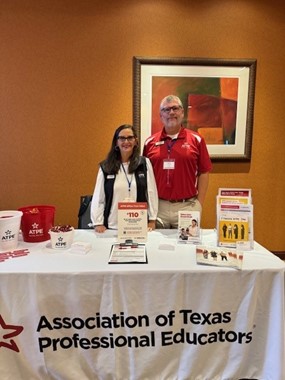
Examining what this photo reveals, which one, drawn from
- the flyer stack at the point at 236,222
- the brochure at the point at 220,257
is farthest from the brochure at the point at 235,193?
the brochure at the point at 220,257

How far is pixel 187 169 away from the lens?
200 cm

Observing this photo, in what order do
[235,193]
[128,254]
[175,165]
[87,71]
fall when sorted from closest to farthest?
[128,254] < [235,193] < [175,165] < [87,71]

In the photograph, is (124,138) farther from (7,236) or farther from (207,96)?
(207,96)

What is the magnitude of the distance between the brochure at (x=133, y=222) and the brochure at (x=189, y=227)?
22 cm

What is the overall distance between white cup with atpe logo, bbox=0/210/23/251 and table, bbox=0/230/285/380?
14 cm

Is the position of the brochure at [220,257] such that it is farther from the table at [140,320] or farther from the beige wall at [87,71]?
the beige wall at [87,71]

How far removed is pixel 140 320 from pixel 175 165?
110 cm

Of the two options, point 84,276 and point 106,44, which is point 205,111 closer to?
point 106,44

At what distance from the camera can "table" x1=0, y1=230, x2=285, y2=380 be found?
1.24 meters

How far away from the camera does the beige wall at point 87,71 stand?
2.52m

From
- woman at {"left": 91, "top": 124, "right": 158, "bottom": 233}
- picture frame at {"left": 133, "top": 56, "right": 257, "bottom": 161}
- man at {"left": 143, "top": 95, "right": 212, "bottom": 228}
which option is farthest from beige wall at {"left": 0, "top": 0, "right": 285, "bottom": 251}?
woman at {"left": 91, "top": 124, "right": 158, "bottom": 233}

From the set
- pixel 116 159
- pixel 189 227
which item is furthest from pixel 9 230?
pixel 189 227

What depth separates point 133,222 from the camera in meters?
1.56

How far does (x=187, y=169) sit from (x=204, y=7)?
1.72 meters
